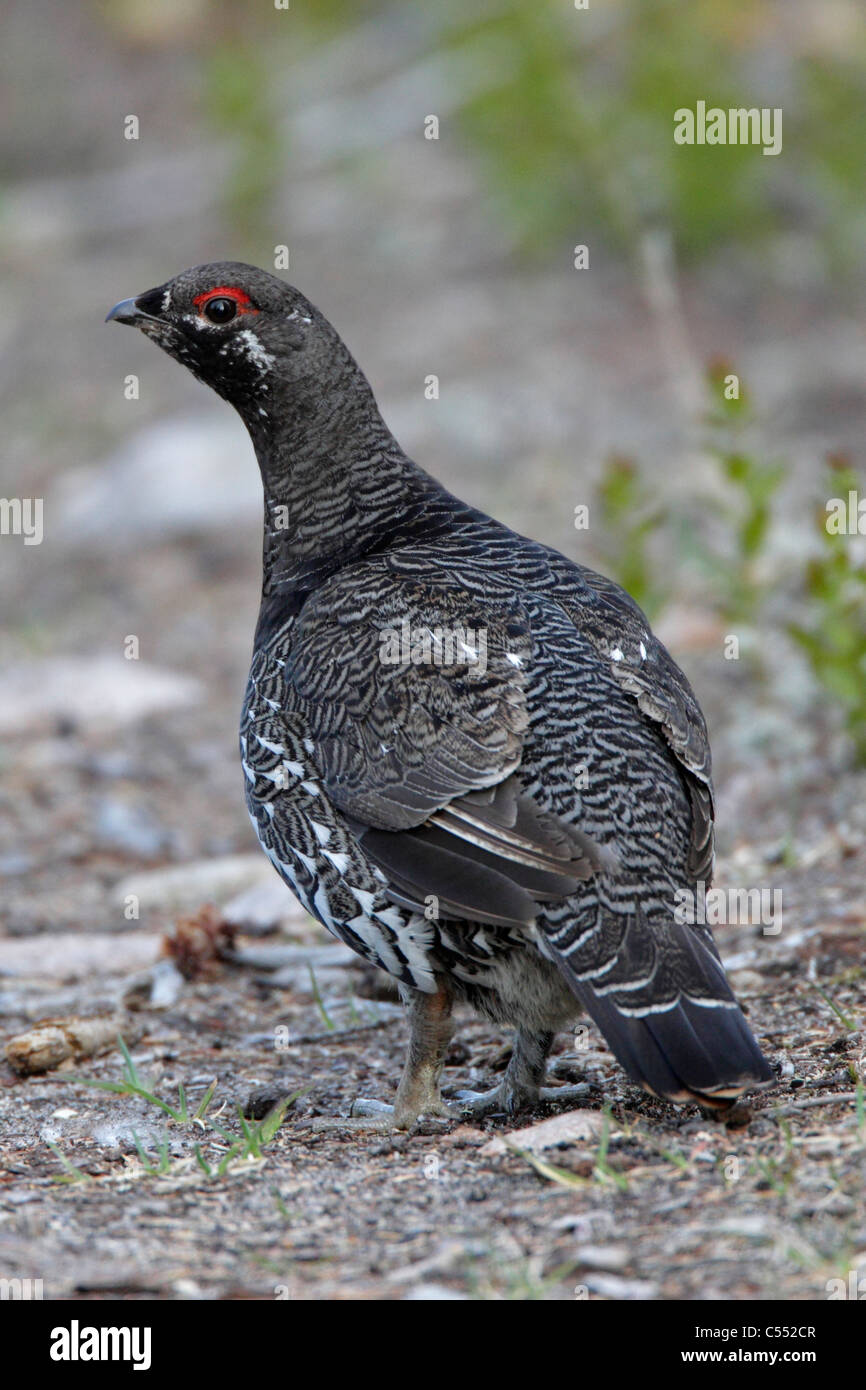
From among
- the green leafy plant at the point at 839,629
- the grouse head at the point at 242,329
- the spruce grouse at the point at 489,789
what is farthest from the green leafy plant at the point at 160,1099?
the green leafy plant at the point at 839,629

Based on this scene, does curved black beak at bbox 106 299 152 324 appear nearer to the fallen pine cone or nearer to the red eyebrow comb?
the red eyebrow comb

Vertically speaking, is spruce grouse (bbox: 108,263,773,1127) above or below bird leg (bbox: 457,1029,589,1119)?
above

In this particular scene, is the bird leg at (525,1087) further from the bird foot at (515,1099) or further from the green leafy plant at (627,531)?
the green leafy plant at (627,531)

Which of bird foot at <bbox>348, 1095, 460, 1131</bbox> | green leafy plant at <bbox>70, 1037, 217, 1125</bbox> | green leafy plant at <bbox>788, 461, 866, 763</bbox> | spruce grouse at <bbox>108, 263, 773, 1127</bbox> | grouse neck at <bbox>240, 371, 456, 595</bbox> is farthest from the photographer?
green leafy plant at <bbox>788, 461, 866, 763</bbox>

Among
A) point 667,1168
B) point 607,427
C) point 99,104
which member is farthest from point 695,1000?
point 99,104

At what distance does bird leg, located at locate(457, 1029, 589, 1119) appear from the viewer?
4711 mm

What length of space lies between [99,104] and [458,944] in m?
18.5

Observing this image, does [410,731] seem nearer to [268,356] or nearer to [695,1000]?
[695,1000]

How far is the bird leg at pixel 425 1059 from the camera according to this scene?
4.71m

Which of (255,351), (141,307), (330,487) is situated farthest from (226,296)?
(330,487)

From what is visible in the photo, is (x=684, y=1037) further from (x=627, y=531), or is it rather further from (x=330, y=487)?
(x=627, y=531)

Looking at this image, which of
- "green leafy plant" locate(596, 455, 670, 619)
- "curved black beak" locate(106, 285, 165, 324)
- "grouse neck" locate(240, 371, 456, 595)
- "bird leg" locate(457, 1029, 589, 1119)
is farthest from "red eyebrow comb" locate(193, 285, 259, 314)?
"bird leg" locate(457, 1029, 589, 1119)

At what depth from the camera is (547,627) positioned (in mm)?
4852

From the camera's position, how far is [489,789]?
4.39 metres
